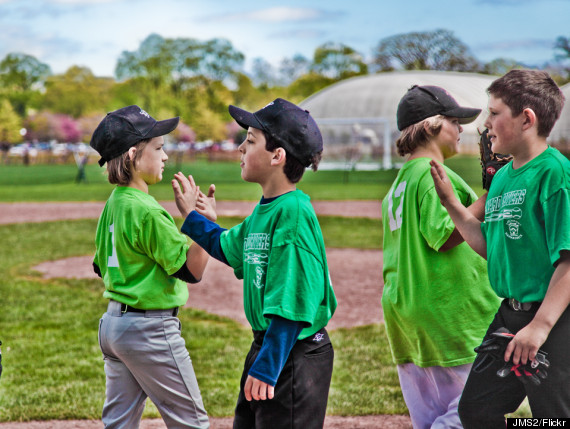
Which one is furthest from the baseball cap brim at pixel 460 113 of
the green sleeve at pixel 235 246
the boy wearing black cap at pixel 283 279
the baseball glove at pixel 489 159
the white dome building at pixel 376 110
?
the white dome building at pixel 376 110

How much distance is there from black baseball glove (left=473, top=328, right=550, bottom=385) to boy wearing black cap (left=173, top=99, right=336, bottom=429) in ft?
1.73

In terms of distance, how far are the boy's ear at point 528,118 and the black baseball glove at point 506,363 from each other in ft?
2.27

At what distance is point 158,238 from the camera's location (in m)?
2.84

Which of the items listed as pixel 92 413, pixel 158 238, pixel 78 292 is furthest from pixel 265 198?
pixel 78 292

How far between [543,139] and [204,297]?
241 inches

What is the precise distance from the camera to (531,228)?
227 centimetres

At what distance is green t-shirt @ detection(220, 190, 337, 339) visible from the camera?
228cm

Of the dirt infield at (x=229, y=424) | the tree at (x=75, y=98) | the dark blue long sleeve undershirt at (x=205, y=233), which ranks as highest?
the tree at (x=75, y=98)

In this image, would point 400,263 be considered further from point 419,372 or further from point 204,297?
point 204,297

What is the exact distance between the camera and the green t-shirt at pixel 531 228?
2.19 meters

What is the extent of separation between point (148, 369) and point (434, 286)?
1208mm

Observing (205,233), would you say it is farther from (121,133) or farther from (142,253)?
(121,133)

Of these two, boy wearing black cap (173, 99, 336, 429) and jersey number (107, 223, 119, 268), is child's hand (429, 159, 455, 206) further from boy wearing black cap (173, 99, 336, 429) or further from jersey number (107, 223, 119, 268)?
jersey number (107, 223, 119, 268)

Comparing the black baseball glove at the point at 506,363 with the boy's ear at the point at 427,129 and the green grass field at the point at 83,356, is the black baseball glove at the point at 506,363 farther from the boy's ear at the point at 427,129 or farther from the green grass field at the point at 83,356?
the green grass field at the point at 83,356
